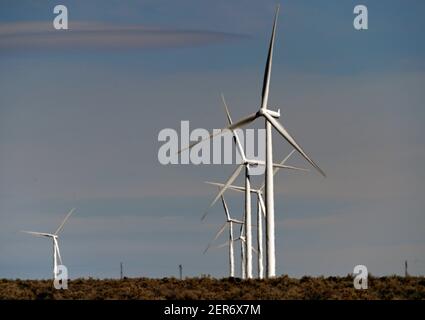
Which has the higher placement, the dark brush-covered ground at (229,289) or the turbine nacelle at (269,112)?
the turbine nacelle at (269,112)

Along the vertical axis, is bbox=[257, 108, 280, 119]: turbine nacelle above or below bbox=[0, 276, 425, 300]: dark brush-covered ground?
above

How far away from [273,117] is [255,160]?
2000cm

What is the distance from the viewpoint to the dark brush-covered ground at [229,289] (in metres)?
59.4

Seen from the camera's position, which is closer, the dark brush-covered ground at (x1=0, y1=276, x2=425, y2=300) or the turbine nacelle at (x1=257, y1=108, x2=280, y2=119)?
the dark brush-covered ground at (x1=0, y1=276, x2=425, y2=300)

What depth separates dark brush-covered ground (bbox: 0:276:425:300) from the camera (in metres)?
59.4

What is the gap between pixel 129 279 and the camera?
74812mm

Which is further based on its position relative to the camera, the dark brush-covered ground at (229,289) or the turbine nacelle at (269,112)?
the turbine nacelle at (269,112)

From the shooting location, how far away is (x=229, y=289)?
63.7 meters

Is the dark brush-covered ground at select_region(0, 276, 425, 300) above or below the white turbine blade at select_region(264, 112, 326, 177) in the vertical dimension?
below

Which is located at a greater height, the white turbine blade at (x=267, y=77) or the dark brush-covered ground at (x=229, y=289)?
the white turbine blade at (x=267, y=77)

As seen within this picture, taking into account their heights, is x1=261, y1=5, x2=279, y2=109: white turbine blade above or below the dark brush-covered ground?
above
